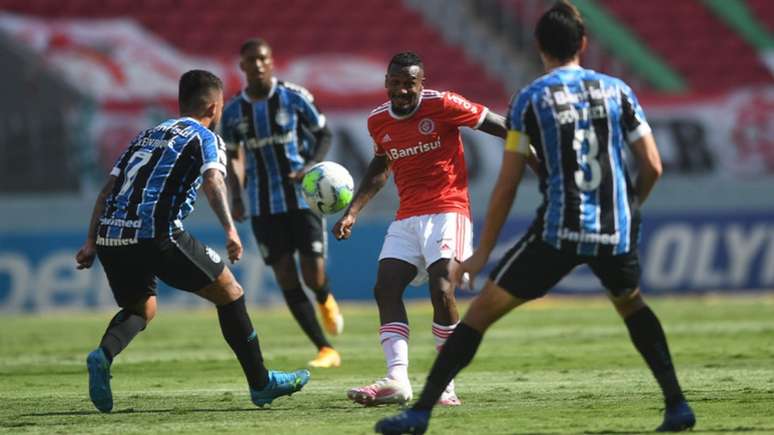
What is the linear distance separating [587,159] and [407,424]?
1509 millimetres

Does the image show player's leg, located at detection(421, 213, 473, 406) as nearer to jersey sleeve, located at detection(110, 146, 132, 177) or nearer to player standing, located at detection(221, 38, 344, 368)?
jersey sleeve, located at detection(110, 146, 132, 177)

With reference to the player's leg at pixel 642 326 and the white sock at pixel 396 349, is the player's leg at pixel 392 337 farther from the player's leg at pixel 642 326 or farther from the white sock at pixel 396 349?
the player's leg at pixel 642 326

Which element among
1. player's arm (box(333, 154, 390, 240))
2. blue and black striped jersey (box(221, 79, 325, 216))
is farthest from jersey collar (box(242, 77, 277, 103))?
player's arm (box(333, 154, 390, 240))

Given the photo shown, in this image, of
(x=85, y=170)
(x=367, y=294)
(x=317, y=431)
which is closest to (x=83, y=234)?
(x=85, y=170)

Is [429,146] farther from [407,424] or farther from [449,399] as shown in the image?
[407,424]

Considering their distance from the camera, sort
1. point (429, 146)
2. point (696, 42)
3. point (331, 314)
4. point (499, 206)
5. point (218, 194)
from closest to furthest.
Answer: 1. point (499, 206)
2. point (218, 194)
3. point (429, 146)
4. point (331, 314)
5. point (696, 42)

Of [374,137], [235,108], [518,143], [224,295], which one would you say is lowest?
[224,295]

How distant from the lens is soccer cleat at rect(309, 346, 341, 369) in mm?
11305

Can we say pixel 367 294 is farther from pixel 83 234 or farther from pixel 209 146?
pixel 209 146

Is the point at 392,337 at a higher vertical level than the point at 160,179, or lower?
lower

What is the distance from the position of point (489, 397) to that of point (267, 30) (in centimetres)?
1579

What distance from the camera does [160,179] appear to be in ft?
27.2

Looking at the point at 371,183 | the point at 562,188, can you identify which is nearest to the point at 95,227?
the point at 371,183

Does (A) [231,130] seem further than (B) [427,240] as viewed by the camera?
Yes
